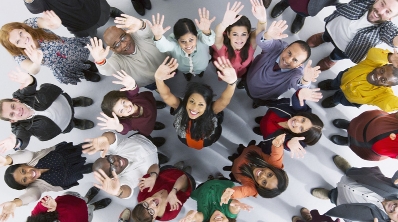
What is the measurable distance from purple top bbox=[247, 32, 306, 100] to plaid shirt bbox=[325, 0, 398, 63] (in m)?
0.38

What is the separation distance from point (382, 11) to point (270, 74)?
2.13 ft

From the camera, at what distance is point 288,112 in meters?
1.75

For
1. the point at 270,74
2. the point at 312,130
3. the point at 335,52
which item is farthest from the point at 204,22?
the point at 335,52

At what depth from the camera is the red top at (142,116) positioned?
177 centimetres

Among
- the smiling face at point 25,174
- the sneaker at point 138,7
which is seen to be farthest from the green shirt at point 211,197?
the sneaker at point 138,7

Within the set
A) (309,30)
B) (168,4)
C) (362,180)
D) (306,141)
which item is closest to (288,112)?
(306,141)

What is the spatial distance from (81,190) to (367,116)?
7.14 feet

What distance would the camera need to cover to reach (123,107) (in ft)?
Result: 5.33

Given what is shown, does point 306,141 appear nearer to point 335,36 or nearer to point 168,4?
point 335,36

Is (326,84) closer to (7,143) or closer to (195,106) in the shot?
(195,106)

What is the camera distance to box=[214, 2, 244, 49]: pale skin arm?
1592mm

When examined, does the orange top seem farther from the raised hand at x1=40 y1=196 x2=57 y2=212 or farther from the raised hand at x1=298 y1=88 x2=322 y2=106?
the raised hand at x1=40 y1=196 x2=57 y2=212

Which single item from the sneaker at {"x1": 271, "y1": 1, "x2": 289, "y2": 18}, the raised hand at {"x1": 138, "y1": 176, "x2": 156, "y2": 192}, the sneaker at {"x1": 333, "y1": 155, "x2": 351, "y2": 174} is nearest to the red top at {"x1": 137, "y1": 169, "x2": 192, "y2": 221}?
the raised hand at {"x1": 138, "y1": 176, "x2": 156, "y2": 192}

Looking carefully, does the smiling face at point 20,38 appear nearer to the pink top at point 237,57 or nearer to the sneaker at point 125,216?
the pink top at point 237,57
